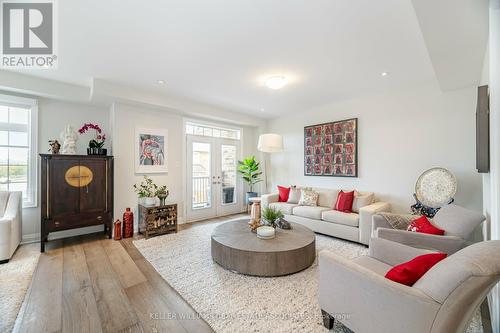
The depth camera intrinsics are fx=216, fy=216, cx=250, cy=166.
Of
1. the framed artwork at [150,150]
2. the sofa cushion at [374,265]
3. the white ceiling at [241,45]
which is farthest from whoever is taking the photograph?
the framed artwork at [150,150]

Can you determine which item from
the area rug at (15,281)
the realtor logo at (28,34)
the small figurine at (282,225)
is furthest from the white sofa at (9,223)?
the small figurine at (282,225)

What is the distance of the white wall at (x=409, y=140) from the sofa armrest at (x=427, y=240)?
175 centimetres

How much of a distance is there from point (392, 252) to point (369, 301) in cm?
83

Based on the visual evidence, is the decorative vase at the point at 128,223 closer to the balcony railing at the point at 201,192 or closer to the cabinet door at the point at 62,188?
the cabinet door at the point at 62,188

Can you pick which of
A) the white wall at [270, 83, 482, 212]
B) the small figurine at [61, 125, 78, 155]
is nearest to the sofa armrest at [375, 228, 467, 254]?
the white wall at [270, 83, 482, 212]

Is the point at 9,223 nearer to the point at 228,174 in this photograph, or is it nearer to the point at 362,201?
the point at 228,174

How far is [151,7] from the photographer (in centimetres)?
196

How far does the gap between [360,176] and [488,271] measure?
12.4ft

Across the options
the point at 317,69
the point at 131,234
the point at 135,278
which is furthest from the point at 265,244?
the point at 131,234

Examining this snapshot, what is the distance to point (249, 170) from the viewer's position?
6.00 metres

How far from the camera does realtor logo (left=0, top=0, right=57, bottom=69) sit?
6.67 ft

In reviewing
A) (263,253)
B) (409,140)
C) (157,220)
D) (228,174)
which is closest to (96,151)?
(157,220)

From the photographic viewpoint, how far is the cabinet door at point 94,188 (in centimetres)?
371

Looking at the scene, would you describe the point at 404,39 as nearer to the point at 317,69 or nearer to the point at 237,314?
the point at 317,69
